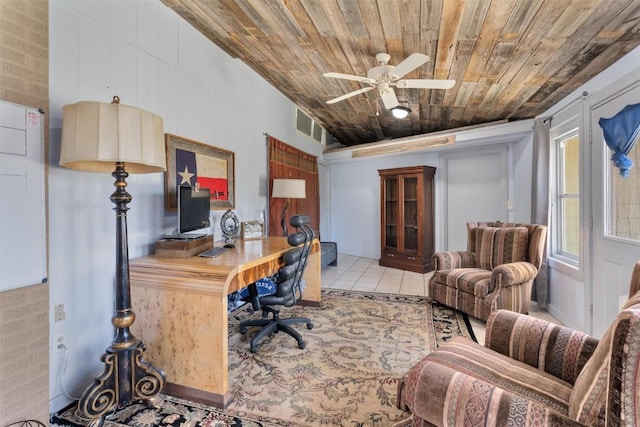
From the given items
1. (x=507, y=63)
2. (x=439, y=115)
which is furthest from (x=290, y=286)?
(x=439, y=115)

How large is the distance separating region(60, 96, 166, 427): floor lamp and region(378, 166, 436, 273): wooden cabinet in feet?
13.4

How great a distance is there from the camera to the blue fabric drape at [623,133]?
1940mm

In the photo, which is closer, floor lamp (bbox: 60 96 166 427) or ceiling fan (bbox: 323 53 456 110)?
floor lamp (bbox: 60 96 166 427)

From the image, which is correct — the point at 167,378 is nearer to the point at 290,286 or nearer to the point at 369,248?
the point at 290,286

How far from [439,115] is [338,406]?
3.89 m

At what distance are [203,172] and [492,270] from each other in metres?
2.98

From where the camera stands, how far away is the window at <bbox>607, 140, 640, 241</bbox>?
2.04 metres

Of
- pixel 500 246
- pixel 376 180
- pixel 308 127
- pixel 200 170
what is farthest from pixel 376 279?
pixel 200 170

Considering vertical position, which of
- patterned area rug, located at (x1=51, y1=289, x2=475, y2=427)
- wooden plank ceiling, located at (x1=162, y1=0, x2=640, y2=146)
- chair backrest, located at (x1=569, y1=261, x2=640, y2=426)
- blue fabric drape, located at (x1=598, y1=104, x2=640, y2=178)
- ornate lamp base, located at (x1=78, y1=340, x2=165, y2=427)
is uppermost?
wooden plank ceiling, located at (x1=162, y1=0, x2=640, y2=146)

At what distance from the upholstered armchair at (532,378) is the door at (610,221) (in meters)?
1.35

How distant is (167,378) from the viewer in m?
1.75

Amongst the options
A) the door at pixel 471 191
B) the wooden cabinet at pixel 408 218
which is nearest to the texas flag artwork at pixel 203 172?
the wooden cabinet at pixel 408 218

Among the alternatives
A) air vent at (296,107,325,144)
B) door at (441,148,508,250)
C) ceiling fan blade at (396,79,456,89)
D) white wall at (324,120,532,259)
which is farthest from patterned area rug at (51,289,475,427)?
air vent at (296,107,325,144)

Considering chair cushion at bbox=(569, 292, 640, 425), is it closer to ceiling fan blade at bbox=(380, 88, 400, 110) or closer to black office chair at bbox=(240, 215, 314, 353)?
black office chair at bbox=(240, 215, 314, 353)
